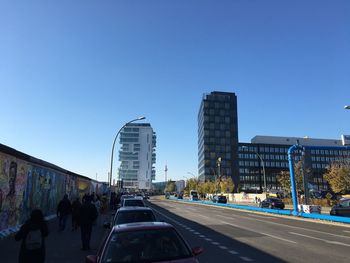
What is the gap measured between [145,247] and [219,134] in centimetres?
15500

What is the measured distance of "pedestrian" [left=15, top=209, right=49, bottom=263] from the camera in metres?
6.85

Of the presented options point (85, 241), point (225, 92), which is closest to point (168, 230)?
point (85, 241)

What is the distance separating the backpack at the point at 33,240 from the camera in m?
6.91

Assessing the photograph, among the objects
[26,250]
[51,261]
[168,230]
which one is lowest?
[51,261]

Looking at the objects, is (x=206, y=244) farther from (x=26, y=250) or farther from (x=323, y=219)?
(x=323, y=219)

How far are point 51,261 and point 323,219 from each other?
2440 centimetres

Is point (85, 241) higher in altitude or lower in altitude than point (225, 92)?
lower

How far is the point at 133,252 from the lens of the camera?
516 centimetres

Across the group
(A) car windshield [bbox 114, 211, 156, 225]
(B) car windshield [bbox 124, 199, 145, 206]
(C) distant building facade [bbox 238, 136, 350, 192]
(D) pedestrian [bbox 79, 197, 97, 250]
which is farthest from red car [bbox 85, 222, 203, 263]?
(C) distant building facade [bbox 238, 136, 350, 192]

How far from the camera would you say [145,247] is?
5281 mm

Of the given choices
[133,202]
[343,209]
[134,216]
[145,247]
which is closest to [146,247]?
[145,247]

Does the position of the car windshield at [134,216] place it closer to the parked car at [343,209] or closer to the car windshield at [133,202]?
the car windshield at [133,202]

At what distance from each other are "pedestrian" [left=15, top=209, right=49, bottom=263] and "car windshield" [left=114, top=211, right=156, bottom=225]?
13.1ft

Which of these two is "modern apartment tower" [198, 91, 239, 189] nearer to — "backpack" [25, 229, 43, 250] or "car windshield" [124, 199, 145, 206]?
"car windshield" [124, 199, 145, 206]
